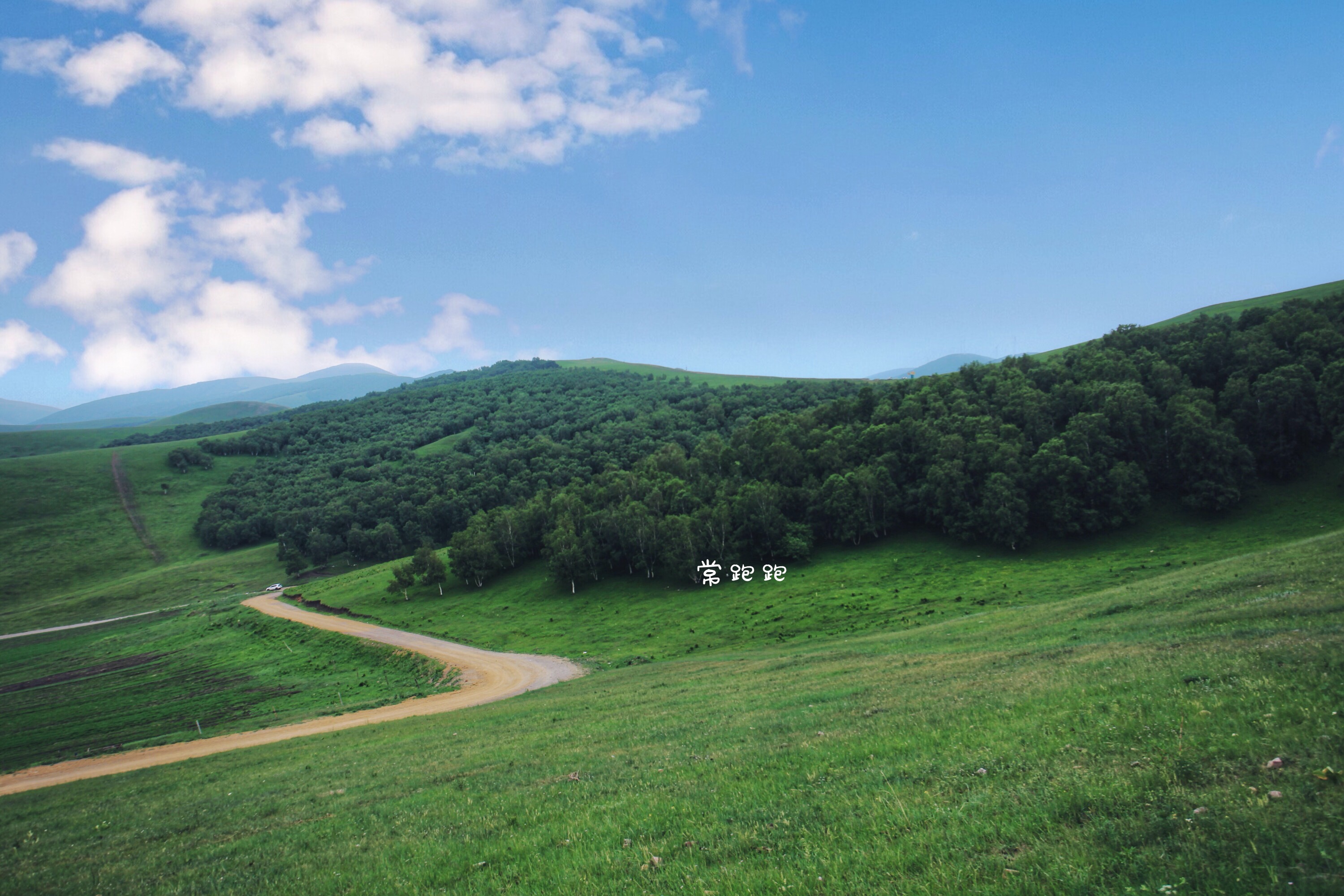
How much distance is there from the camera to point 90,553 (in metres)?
155

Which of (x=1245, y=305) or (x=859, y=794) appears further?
(x=1245, y=305)

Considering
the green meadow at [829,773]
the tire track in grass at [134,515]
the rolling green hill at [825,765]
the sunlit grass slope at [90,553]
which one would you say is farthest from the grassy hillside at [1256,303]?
the tire track in grass at [134,515]

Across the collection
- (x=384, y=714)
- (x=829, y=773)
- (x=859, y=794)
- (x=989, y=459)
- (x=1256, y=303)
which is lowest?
(x=384, y=714)

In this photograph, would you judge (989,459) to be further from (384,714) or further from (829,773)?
(829,773)

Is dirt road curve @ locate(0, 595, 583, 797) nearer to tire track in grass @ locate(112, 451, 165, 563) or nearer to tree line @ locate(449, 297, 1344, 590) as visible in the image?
tree line @ locate(449, 297, 1344, 590)

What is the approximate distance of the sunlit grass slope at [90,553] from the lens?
127 m

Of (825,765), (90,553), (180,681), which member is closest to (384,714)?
(825,765)

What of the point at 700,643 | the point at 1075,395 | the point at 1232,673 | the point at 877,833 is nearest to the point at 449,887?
the point at 877,833

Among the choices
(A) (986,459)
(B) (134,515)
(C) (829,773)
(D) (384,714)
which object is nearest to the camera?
(C) (829,773)

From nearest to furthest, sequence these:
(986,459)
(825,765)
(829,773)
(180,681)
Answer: (829,773) < (825,765) < (180,681) < (986,459)

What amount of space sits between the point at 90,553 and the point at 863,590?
669 feet

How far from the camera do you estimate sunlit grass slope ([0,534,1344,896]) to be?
6.64 meters

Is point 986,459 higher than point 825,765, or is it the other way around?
point 825,765

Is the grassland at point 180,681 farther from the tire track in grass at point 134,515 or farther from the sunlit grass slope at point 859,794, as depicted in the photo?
the tire track in grass at point 134,515
